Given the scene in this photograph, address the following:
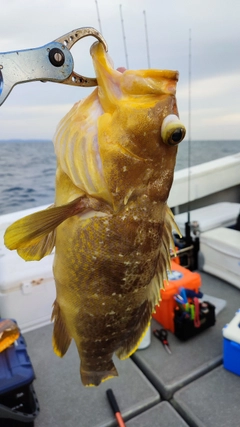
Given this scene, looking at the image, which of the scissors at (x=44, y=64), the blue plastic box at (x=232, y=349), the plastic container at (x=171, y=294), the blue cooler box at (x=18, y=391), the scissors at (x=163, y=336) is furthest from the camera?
the plastic container at (x=171, y=294)

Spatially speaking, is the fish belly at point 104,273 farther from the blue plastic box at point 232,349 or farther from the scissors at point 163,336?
the scissors at point 163,336

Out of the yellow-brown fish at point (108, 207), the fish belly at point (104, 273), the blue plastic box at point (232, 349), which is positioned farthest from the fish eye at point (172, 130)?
the blue plastic box at point (232, 349)

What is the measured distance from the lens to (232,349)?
2125 mm

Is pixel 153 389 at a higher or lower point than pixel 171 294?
lower

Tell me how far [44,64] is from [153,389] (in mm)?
1949

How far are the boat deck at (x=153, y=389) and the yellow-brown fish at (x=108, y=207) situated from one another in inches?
40.7

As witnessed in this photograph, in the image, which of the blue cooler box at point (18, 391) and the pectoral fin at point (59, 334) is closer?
the pectoral fin at point (59, 334)

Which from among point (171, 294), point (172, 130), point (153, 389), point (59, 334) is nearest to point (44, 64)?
point (172, 130)

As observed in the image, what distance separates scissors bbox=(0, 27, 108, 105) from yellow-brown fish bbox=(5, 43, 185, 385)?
7 centimetres

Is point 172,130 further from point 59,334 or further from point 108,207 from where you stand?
point 59,334

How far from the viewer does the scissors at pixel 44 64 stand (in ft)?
2.25

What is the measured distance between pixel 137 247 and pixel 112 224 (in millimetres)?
104

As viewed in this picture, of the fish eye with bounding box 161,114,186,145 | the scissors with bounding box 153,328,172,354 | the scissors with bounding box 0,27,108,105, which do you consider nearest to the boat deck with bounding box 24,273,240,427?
the scissors with bounding box 153,328,172,354

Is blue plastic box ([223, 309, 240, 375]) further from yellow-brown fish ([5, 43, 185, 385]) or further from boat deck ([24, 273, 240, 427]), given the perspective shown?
yellow-brown fish ([5, 43, 185, 385])
